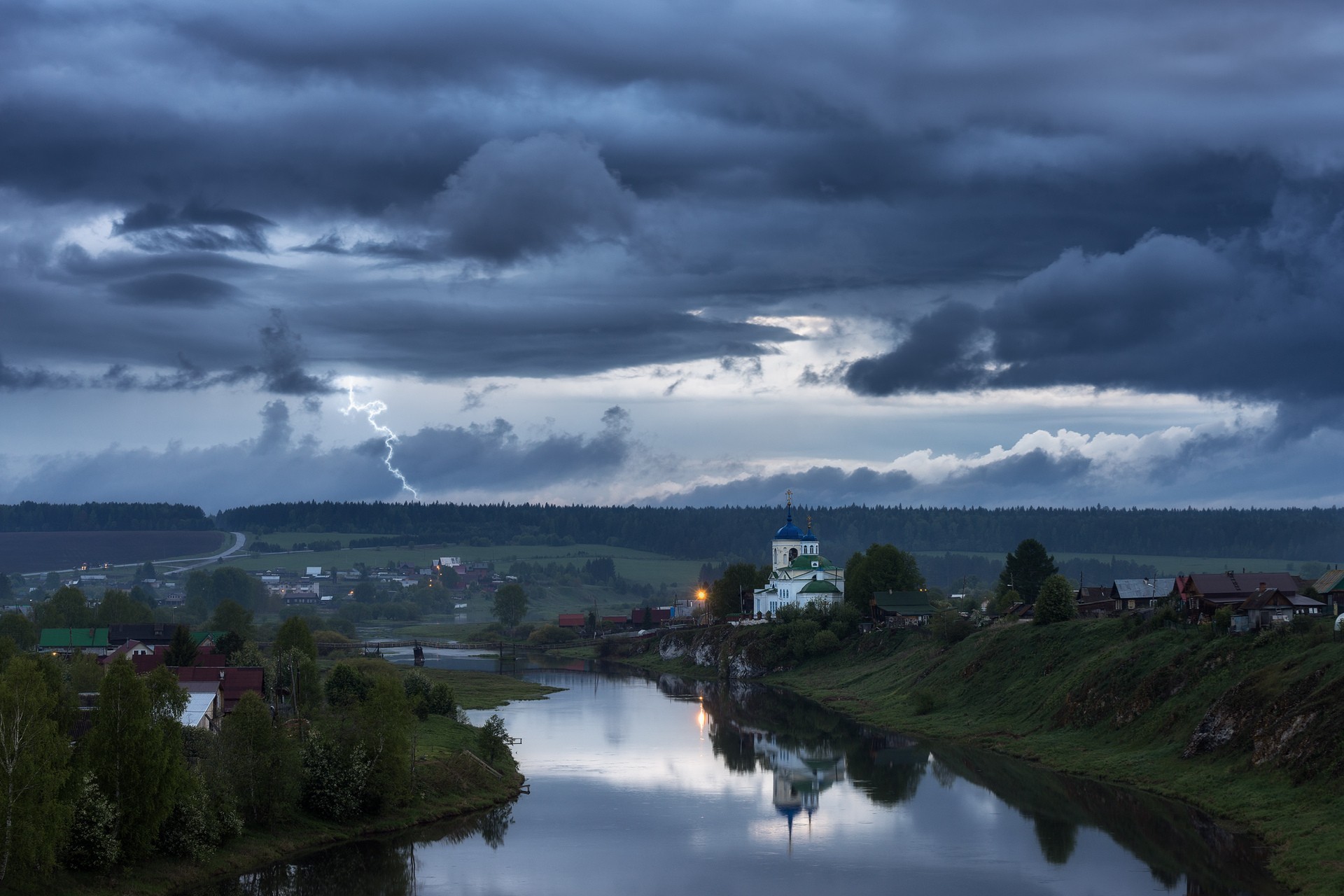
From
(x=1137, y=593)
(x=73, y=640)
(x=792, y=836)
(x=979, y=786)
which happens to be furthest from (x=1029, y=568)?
(x=73, y=640)

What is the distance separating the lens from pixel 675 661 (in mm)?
186750

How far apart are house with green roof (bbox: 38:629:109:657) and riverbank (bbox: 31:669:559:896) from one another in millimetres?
63904

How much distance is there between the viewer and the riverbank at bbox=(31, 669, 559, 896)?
56312 mm

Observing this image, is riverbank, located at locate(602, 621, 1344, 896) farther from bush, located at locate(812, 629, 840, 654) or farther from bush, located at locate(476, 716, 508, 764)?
bush, located at locate(476, 716, 508, 764)

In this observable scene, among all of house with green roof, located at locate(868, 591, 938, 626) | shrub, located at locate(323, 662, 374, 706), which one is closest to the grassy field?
shrub, located at locate(323, 662, 374, 706)

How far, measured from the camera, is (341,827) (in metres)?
69.5

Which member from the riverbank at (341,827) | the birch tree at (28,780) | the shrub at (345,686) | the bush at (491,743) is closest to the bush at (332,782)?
the riverbank at (341,827)

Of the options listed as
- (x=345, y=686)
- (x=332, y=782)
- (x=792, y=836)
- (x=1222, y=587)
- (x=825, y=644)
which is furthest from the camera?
(x=825, y=644)

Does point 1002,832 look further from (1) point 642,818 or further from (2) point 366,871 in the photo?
(2) point 366,871

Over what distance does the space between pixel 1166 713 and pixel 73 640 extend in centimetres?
11557

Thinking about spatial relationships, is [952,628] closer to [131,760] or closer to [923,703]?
[923,703]

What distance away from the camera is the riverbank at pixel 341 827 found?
56312mm

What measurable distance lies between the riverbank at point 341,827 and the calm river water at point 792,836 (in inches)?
42.3

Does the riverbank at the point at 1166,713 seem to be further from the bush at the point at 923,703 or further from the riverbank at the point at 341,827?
the riverbank at the point at 341,827
